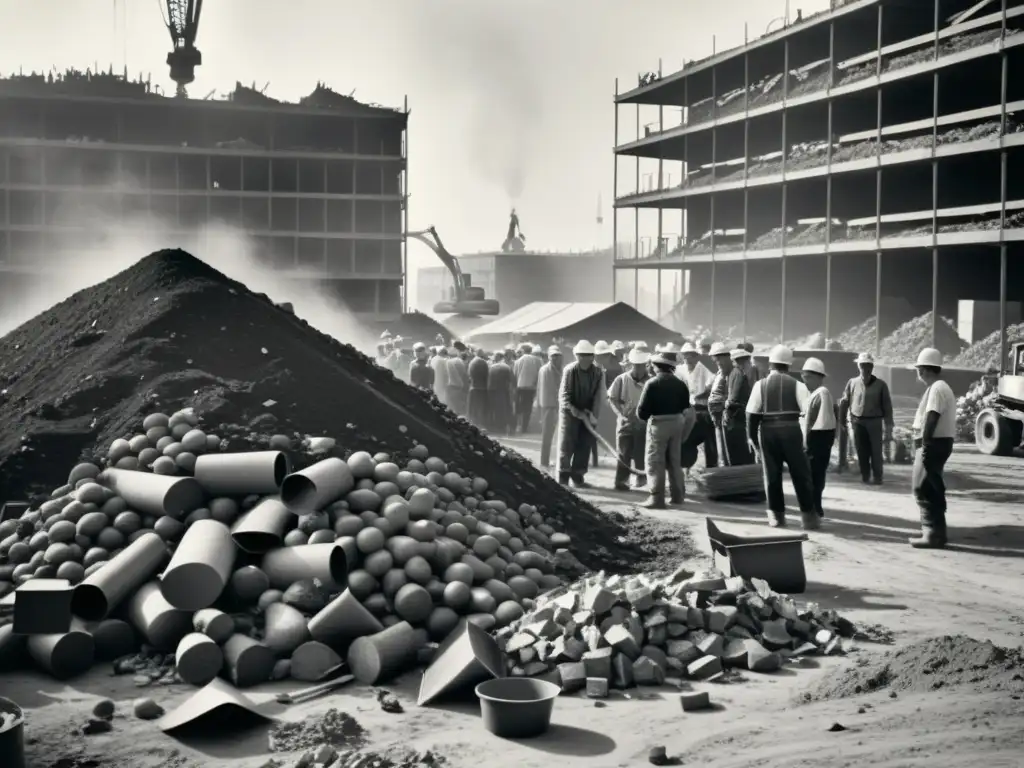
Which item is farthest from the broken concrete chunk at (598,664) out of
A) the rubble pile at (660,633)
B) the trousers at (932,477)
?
the trousers at (932,477)

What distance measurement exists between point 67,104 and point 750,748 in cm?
5604

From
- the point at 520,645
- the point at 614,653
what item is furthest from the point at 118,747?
the point at 614,653

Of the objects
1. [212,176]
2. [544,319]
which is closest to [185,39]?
[212,176]

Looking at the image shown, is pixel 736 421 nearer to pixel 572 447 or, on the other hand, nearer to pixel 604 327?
pixel 572 447

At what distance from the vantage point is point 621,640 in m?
7.45

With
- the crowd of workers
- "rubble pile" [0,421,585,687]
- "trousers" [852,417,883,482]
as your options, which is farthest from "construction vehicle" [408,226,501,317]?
"rubble pile" [0,421,585,687]

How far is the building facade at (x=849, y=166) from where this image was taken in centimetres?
3256

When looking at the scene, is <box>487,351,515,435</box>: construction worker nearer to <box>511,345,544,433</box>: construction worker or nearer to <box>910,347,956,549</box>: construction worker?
<box>511,345,544,433</box>: construction worker

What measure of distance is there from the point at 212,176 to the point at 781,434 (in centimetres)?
4911

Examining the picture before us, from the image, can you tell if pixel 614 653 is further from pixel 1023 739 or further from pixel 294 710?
pixel 1023 739

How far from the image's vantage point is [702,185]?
4609cm

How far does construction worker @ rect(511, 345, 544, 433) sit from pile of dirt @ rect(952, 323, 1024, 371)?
1376 centimetres

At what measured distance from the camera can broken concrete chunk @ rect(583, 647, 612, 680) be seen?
7328 millimetres

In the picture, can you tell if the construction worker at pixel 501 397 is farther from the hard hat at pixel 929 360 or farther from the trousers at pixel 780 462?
the hard hat at pixel 929 360
